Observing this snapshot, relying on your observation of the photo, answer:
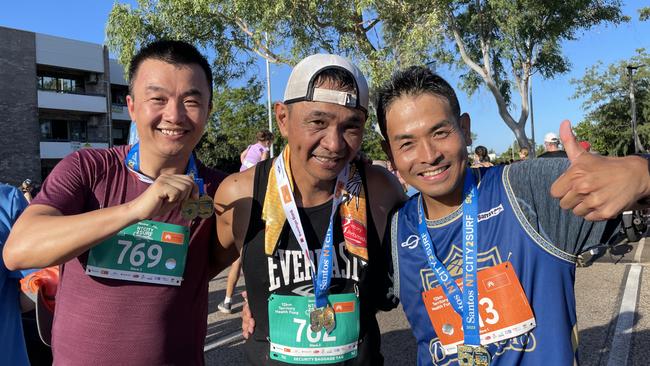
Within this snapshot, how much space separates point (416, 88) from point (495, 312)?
0.89 m

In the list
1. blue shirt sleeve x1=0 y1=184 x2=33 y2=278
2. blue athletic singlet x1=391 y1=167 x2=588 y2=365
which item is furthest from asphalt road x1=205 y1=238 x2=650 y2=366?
blue shirt sleeve x1=0 y1=184 x2=33 y2=278

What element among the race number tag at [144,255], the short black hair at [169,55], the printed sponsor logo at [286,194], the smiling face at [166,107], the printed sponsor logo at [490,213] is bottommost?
the race number tag at [144,255]

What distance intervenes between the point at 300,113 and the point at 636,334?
14.6ft

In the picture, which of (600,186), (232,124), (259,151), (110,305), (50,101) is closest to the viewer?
(600,186)

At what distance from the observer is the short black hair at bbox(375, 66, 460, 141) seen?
1.89 m

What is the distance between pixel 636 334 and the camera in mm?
4625

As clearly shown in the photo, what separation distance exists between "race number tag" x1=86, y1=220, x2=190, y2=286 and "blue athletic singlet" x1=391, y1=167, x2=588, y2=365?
89 centimetres

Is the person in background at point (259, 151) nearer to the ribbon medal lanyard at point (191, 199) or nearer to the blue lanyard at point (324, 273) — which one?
the ribbon medal lanyard at point (191, 199)

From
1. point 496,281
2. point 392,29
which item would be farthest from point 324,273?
point 392,29

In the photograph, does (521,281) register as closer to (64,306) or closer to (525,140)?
(64,306)

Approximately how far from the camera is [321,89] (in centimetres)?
194

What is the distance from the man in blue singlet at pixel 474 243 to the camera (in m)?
1.60

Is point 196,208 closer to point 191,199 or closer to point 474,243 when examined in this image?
point 191,199

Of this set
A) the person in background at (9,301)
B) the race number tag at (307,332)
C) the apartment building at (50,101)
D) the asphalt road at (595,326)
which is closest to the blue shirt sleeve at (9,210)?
the person in background at (9,301)
